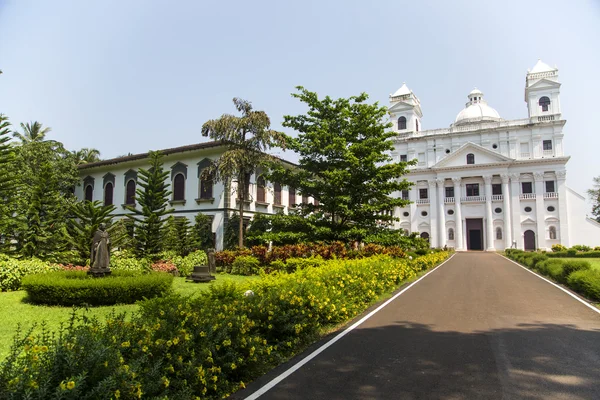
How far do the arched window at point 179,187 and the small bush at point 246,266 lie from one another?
10738 millimetres

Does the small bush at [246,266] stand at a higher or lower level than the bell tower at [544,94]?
lower

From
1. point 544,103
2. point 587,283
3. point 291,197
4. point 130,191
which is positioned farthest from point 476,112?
point 587,283

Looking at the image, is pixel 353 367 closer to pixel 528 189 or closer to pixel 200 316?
pixel 200 316

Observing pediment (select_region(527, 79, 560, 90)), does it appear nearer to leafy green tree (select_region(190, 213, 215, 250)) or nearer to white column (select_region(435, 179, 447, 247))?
white column (select_region(435, 179, 447, 247))

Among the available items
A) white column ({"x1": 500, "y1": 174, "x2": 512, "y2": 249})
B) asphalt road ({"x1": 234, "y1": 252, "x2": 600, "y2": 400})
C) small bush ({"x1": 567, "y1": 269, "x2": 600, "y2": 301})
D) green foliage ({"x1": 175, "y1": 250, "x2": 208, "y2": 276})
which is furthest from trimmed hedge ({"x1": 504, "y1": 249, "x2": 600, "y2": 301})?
white column ({"x1": 500, "y1": 174, "x2": 512, "y2": 249})

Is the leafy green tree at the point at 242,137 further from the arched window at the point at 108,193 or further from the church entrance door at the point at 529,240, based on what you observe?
the church entrance door at the point at 529,240

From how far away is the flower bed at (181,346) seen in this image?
318cm

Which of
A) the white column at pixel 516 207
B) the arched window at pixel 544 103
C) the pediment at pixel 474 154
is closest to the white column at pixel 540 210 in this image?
the white column at pixel 516 207

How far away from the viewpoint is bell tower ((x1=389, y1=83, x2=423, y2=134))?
58.4 m

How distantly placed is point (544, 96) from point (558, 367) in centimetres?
5561

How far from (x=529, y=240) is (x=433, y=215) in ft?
38.7

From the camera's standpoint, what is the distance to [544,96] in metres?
50.2

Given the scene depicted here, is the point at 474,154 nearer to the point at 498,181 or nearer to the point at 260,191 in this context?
the point at 498,181

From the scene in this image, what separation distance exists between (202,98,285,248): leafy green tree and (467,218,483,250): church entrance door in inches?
1565
